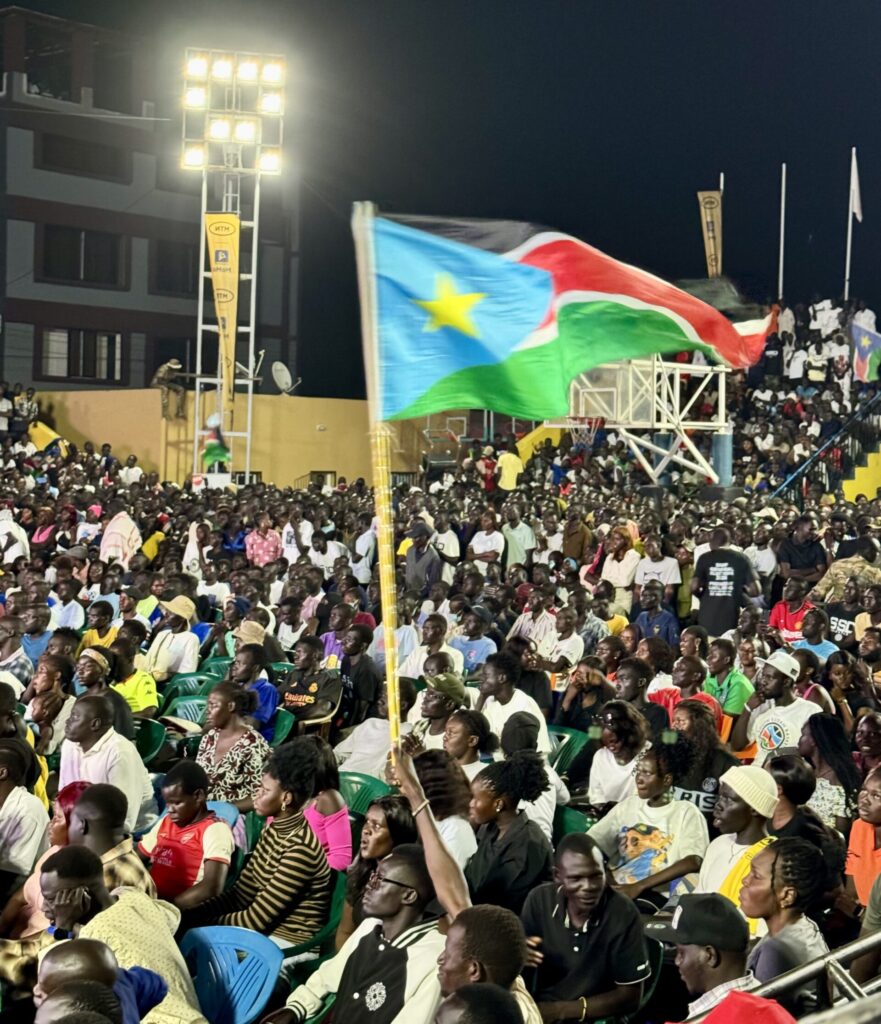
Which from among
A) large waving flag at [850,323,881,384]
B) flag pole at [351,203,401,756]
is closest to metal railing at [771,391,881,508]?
large waving flag at [850,323,881,384]

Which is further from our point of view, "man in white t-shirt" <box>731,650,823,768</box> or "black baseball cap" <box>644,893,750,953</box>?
"man in white t-shirt" <box>731,650,823,768</box>

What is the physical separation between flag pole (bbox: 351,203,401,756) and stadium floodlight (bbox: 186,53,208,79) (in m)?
23.7

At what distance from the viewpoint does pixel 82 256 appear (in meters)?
38.0

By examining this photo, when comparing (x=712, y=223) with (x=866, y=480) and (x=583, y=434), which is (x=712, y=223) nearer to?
(x=583, y=434)

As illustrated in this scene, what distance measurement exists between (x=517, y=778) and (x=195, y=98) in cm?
2366

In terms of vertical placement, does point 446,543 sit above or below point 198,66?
below

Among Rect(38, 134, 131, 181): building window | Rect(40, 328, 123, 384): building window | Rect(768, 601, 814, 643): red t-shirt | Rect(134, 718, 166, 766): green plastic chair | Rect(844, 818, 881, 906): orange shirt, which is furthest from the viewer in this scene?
Rect(40, 328, 123, 384): building window

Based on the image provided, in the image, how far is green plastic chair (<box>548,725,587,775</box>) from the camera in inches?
337

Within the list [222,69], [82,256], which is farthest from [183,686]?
[82,256]

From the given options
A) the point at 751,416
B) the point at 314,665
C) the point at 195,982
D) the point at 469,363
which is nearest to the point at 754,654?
the point at 314,665

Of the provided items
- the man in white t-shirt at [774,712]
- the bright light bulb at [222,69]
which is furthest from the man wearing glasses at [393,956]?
the bright light bulb at [222,69]

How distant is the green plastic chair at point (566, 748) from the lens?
855 centimetres

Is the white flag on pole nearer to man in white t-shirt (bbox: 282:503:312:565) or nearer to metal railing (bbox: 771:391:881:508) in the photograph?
metal railing (bbox: 771:391:881:508)

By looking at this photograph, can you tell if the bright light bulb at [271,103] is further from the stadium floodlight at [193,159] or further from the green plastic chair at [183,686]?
the green plastic chair at [183,686]
